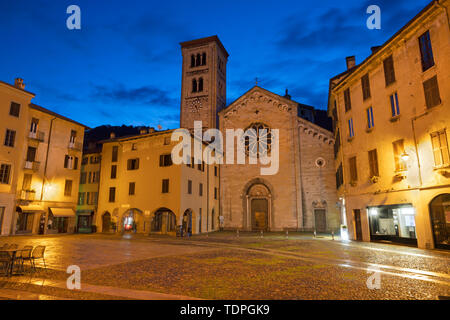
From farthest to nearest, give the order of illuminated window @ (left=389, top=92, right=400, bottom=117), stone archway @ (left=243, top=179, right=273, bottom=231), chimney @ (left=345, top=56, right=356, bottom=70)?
1. stone archway @ (left=243, top=179, right=273, bottom=231)
2. chimney @ (left=345, top=56, right=356, bottom=70)
3. illuminated window @ (left=389, top=92, right=400, bottom=117)

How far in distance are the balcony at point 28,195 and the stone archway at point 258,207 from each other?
2328cm

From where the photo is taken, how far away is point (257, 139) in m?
36.6

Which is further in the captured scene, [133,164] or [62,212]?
[133,164]

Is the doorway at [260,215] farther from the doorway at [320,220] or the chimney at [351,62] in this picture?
the chimney at [351,62]

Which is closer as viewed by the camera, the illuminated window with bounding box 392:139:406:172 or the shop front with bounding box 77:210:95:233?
the illuminated window with bounding box 392:139:406:172

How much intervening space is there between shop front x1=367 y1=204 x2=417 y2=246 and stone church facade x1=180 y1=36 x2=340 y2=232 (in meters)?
11.7

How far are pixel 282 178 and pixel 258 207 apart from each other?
4.93 m

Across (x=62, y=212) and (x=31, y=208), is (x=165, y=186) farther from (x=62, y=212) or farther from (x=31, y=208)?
(x=31, y=208)

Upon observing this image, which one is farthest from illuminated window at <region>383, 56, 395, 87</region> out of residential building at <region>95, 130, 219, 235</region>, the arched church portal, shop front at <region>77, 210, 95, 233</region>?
shop front at <region>77, 210, 95, 233</region>

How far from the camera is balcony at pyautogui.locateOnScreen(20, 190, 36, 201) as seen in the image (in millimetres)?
24719

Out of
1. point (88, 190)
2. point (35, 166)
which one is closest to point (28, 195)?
point (35, 166)

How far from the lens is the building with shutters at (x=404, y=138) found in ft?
45.4

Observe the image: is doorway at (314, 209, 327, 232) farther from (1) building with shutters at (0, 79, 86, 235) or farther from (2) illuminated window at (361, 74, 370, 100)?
(1) building with shutters at (0, 79, 86, 235)
